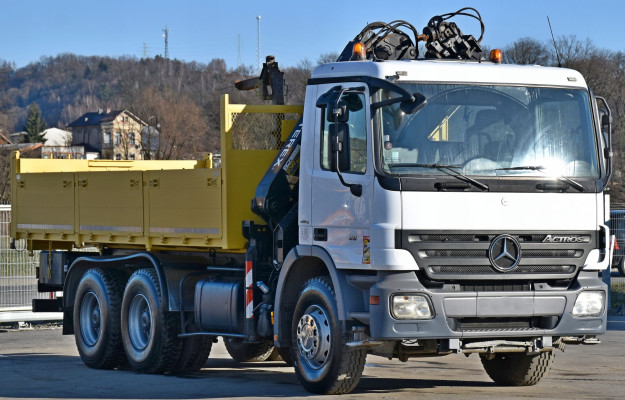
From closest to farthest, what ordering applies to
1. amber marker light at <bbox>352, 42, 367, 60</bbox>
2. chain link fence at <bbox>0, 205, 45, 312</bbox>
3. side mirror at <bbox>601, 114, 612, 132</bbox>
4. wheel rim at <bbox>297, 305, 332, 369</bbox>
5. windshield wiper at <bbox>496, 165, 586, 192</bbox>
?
windshield wiper at <bbox>496, 165, 586, 192</bbox> < wheel rim at <bbox>297, 305, 332, 369</bbox> < side mirror at <bbox>601, 114, 612, 132</bbox> < amber marker light at <bbox>352, 42, 367, 60</bbox> < chain link fence at <bbox>0, 205, 45, 312</bbox>

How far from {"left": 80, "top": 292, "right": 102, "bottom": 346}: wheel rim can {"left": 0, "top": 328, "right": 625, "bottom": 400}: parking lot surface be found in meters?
0.38

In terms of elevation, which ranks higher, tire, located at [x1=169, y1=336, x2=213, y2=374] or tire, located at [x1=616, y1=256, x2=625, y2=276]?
tire, located at [x1=616, y1=256, x2=625, y2=276]

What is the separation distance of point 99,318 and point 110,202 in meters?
1.55

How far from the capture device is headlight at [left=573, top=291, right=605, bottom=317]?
35.2 feet

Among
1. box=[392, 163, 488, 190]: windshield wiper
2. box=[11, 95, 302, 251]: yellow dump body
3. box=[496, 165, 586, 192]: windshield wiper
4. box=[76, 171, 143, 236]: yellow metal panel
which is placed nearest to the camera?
box=[392, 163, 488, 190]: windshield wiper

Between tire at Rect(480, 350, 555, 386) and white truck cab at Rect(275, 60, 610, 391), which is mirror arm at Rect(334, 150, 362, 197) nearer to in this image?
white truck cab at Rect(275, 60, 610, 391)

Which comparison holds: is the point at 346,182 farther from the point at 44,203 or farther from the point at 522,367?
the point at 44,203

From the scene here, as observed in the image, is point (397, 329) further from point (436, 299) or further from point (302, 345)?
point (302, 345)

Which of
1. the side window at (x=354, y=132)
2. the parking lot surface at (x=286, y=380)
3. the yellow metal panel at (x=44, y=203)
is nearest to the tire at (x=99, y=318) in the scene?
the parking lot surface at (x=286, y=380)

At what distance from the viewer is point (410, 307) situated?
1020 centimetres

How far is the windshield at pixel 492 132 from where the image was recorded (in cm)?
1038

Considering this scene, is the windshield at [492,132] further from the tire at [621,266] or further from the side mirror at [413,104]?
the tire at [621,266]

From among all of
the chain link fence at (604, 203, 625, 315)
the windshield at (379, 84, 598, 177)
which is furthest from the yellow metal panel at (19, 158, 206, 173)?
the chain link fence at (604, 203, 625, 315)

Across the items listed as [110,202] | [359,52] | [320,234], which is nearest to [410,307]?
[320,234]
